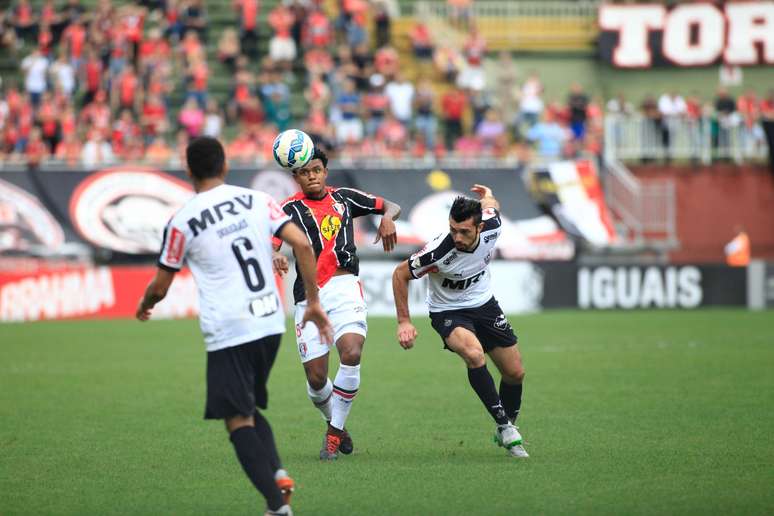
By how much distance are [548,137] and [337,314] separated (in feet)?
69.5

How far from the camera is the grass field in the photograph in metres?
8.21

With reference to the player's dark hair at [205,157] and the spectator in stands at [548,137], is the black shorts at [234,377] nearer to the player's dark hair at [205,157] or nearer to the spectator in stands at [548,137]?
the player's dark hair at [205,157]

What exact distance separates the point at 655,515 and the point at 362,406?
576cm

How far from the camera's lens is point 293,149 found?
9.80 m

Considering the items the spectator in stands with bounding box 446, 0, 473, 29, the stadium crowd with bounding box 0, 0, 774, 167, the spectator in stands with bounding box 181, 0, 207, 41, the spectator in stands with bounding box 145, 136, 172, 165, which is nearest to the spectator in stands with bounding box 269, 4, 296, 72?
the stadium crowd with bounding box 0, 0, 774, 167

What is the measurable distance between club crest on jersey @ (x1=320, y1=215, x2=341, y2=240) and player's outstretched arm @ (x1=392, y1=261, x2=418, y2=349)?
570 mm

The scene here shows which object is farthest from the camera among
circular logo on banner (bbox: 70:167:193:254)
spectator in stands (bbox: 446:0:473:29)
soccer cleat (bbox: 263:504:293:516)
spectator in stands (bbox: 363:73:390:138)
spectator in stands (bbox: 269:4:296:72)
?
spectator in stands (bbox: 446:0:473:29)

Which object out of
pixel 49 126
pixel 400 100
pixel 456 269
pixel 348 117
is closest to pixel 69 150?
pixel 49 126

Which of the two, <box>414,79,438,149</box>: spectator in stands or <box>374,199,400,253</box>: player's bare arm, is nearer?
<box>374,199,400,253</box>: player's bare arm

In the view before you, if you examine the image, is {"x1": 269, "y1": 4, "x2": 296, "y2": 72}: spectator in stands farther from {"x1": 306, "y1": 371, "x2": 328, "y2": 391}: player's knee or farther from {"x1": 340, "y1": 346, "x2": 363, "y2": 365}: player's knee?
{"x1": 340, "y1": 346, "x2": 363, "y2": 365}: player's knee

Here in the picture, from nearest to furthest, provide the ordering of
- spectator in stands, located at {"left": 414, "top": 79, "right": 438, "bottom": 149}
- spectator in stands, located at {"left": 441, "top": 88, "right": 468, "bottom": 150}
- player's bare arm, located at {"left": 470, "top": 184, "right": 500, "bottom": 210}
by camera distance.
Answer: player's bare arm, located at {"left": 470, "top": 184, "right": 500, "bottom": 210}
spectator in stands, located at {"left": 414, "top": 79, "right": 438, "bottom": 149}
spectator in stands, located at {"left": 441, "top": 88, "right": 468, "bottom": 150}

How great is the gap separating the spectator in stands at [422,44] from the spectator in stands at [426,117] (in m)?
2.68

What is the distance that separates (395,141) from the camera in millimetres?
29531

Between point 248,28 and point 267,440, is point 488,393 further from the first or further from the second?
point 248,28
